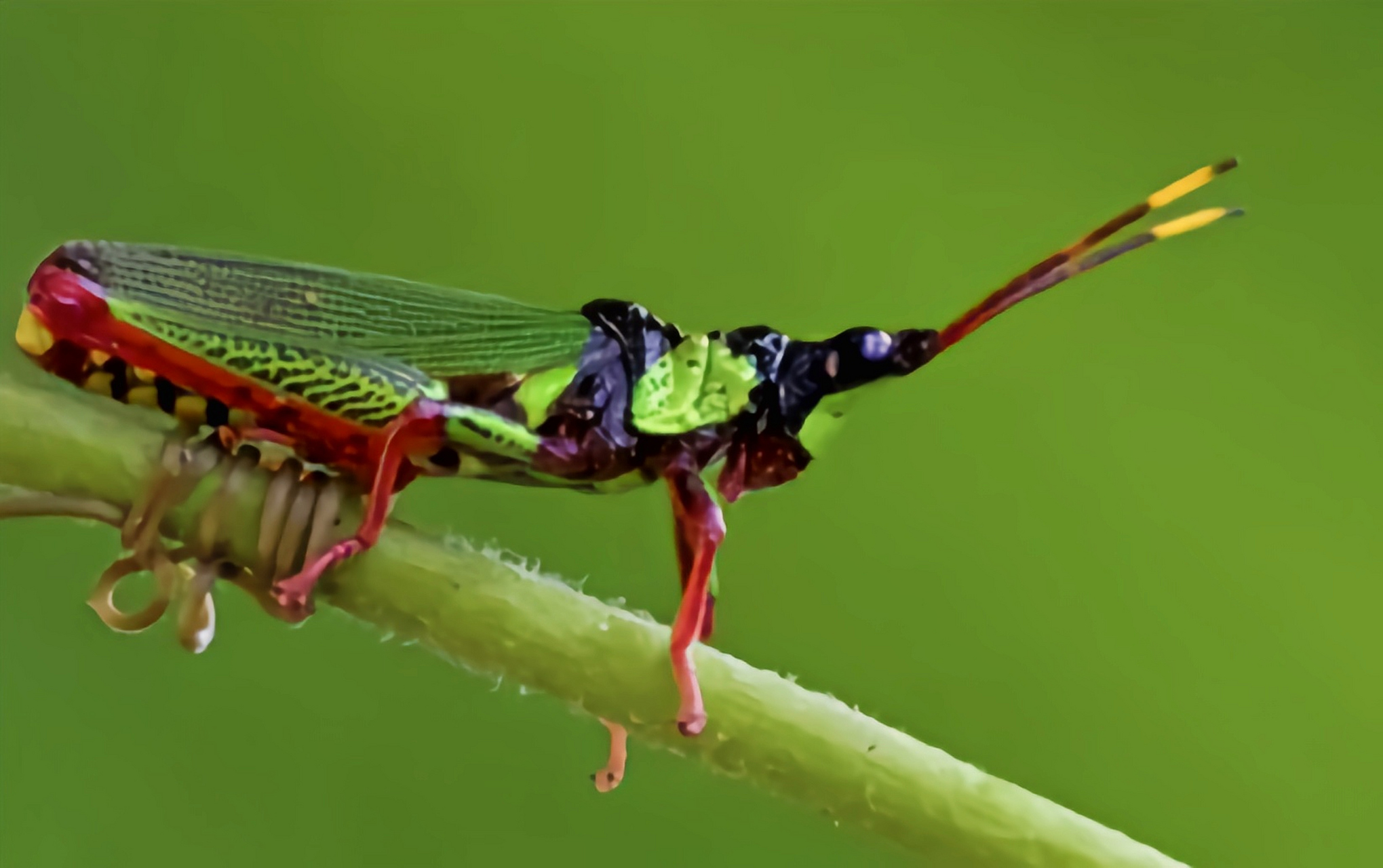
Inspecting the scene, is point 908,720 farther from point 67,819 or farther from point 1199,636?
point 67,819

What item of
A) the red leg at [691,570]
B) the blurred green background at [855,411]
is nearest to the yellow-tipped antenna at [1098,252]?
the red leg at [691,570]

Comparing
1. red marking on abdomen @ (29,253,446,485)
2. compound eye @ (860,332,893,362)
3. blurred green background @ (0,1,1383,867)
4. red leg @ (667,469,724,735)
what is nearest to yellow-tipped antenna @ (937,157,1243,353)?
compound eye @ (860,332,893,362)

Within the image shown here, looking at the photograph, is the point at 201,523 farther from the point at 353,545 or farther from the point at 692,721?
the point at 692,721

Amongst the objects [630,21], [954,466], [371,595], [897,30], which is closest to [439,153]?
[630,21]

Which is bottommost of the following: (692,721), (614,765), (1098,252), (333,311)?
(614,765)

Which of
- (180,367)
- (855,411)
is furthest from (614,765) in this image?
(855,411)

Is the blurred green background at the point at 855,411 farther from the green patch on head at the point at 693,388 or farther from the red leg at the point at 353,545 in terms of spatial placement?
the red leg at the point at 353,545
